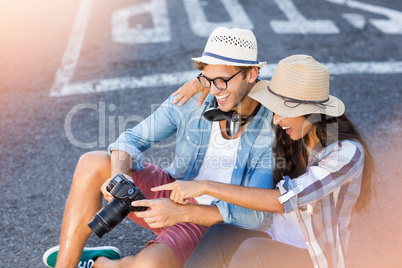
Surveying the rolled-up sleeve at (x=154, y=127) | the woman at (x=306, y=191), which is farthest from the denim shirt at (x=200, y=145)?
the woman at (x=306, y=191)

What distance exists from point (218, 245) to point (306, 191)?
743 millimetres

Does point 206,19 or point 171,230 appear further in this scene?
point 206,19

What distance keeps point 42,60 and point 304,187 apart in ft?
17.0

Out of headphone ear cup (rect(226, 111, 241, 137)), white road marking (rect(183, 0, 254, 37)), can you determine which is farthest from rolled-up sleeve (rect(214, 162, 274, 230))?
white road marking (rect(183, 0, 254, 37))

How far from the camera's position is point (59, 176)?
15.8 feet

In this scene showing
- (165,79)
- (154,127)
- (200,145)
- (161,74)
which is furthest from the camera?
(161,74)

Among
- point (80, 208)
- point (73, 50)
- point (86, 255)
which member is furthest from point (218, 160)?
point (73, 50)

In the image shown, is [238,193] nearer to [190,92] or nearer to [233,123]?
[233,123]

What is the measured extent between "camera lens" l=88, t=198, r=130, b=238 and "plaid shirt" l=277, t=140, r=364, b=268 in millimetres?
1064

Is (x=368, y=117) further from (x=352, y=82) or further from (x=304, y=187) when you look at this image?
(x=304, y=187)

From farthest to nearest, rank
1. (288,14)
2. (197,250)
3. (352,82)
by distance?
(288,14)
(352,82)
(197,250)

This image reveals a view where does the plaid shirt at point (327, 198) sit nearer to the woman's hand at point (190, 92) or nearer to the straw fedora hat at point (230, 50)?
the straw fedora hat at point (230, 50)

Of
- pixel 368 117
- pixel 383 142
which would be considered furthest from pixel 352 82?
pixel 383 142

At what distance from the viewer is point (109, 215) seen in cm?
306
